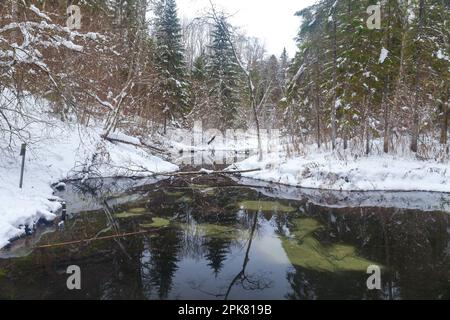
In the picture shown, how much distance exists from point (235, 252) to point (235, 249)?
0.18 m

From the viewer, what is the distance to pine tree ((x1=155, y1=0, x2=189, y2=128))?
32219 millimetres

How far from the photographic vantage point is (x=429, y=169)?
47.1ft

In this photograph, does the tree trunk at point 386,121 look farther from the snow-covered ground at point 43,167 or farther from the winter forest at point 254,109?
the snow-covered ground at point 43,167

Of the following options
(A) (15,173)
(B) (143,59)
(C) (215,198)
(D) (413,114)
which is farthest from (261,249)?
(B) (143,59)

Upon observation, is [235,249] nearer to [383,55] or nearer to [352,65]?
[383,55]

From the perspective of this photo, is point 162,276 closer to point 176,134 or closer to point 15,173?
point 15,173

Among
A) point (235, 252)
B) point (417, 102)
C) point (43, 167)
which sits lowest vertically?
point (235, 252)

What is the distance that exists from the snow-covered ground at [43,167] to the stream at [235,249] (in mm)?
551

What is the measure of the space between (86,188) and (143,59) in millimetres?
10062

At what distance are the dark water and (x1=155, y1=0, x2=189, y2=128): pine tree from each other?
872 inches

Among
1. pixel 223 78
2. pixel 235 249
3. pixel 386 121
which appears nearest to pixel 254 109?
pixel 386 121

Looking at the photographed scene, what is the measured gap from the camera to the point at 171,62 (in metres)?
32.8

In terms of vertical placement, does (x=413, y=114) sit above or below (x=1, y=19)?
below
